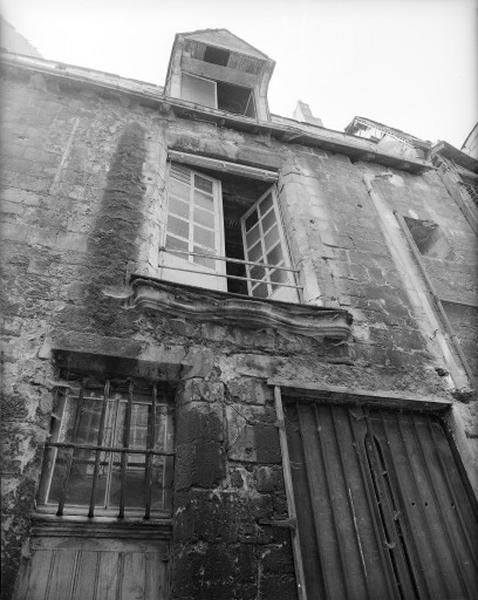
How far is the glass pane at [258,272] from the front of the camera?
4.87m

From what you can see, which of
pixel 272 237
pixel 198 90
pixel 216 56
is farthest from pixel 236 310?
pixel 216 56

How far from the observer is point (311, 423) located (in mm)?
3340

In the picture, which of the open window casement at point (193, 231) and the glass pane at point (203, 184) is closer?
the open window casement at point (193, 231)

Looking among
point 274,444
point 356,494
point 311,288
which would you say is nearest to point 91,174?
point 311,288

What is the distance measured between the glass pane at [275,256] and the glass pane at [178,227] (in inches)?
38.3

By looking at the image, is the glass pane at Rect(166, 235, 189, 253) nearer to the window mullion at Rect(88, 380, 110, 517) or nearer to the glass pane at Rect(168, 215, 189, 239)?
the glass pane at Rect(168, 215, 189, 239)

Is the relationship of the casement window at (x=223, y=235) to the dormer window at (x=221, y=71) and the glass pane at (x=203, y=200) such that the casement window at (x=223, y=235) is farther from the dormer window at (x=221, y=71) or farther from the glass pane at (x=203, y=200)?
the dormer window at (x=221, y=71)

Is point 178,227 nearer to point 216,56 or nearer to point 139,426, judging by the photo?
point 139,426

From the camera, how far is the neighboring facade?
2.61m

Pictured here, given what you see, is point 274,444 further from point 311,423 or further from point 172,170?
point 172,170

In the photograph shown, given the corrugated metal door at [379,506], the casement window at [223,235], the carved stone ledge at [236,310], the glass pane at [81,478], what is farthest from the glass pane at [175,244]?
the glass pane at [81,478]

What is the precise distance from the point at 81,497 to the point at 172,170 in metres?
3.59

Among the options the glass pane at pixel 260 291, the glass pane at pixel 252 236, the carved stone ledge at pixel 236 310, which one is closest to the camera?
the carved stone ledge at pixel 236 310

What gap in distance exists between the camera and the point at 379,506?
122 inches
